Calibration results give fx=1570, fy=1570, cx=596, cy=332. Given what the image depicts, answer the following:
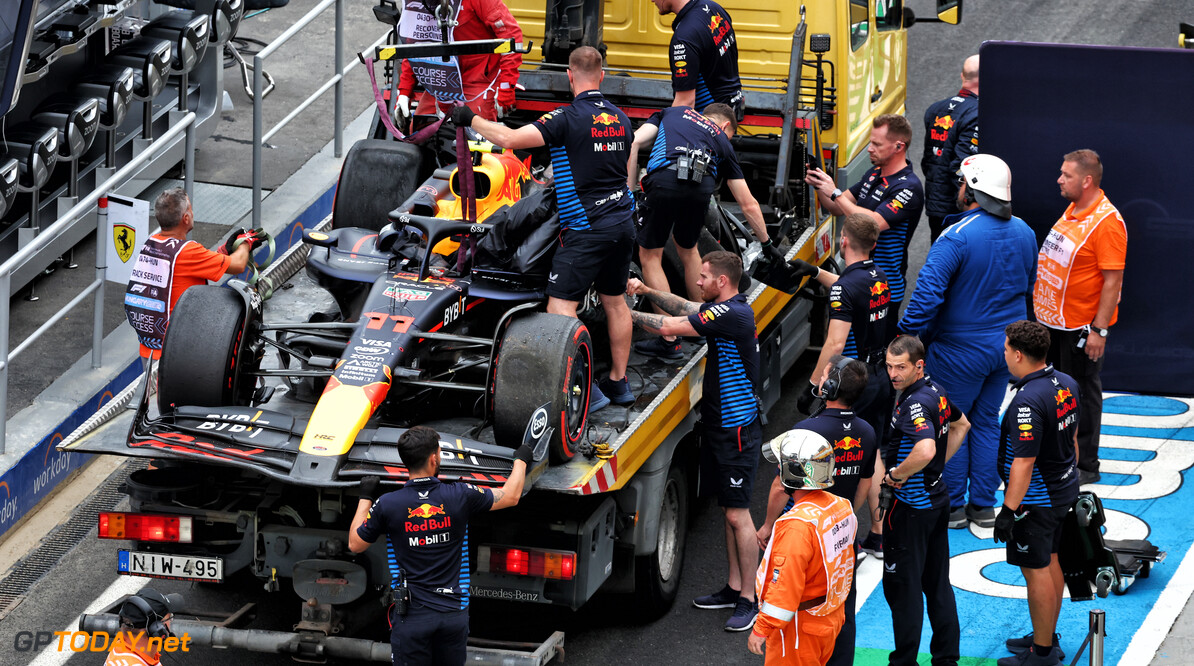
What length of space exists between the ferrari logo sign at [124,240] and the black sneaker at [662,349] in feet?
10.5

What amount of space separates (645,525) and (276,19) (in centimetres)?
948

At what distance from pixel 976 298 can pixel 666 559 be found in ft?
7.38

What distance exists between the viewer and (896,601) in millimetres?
7230

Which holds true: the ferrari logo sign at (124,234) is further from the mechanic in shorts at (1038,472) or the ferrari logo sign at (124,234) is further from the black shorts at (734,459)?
the mechanic in shorts at (1038,472)

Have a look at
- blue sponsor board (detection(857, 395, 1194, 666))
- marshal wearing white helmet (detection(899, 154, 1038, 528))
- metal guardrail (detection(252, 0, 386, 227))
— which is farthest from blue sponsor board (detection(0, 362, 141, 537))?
marshal wearing white helmet (detection(899, 154, 1038, 528))

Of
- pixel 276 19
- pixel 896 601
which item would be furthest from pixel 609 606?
pixel 276 19

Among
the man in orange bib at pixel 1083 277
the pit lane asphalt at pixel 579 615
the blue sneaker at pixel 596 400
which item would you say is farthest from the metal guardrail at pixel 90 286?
the man in orange bib at pixel 1083 277

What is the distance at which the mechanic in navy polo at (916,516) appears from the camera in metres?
7.18

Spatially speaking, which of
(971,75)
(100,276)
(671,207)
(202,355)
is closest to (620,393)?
(671,207)

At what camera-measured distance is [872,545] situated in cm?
880

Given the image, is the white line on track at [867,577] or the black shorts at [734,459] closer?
the black shorts at [734,459]

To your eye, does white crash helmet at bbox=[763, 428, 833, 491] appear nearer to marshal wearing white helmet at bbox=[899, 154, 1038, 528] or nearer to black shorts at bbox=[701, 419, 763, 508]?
black shorts at bbox=[701, 419, 763, 508]

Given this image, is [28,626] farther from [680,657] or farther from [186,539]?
[680,657]

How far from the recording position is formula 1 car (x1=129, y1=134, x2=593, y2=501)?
690cm
